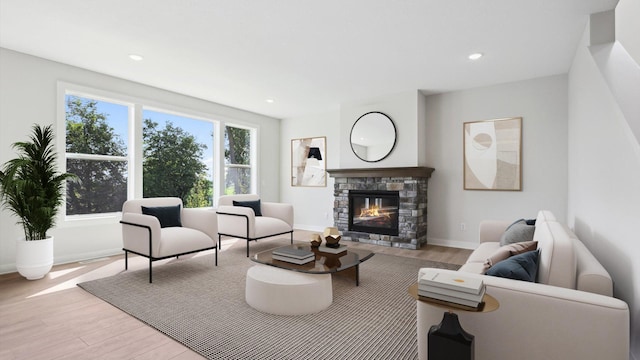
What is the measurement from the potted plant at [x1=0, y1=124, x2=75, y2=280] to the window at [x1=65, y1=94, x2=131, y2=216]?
27.6 inches

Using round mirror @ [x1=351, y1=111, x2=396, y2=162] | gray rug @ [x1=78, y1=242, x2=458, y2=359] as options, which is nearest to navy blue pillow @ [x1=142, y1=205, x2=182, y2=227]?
gray rug @ [x1=78, y1=242, x2=458, y2=359]

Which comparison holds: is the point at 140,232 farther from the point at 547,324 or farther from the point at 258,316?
the point at 547,324

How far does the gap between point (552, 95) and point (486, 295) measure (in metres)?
4.13

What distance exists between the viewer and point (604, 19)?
2.66 metres

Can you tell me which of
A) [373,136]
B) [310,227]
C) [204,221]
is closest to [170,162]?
[204,221]

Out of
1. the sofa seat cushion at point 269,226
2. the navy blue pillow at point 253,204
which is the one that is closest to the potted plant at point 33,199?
the navy blue pillow at point 253,204

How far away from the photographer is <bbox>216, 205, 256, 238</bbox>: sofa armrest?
172 inches

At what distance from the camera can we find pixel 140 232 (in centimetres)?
337

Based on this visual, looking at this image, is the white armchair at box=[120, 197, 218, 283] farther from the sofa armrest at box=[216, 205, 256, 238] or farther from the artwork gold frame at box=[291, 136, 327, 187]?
the artwork gold frame at box=[291, 136, 327, 187]

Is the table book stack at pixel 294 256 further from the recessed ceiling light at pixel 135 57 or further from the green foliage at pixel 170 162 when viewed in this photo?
the green foliage at pixel 170 162

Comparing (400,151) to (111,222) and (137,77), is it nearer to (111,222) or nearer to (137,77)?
(137,77)

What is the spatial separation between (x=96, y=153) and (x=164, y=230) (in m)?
1.74

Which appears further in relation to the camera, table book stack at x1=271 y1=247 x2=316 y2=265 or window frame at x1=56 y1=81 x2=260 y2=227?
window frame at x1=56 y1=81 x2=260 y2=227

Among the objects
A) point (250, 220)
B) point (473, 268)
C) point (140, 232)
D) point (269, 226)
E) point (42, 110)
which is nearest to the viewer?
point (473, 268)
